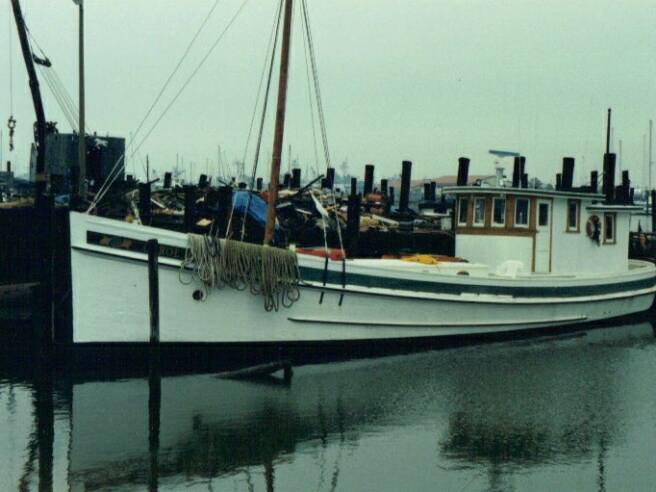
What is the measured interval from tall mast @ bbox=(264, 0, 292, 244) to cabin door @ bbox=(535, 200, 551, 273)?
7744mm

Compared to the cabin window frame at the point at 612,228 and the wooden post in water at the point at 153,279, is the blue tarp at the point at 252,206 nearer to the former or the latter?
the wooden post in water at the point at 153,279

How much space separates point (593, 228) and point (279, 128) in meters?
10.2

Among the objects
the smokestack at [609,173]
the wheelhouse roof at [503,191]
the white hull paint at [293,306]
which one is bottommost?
the white hull paint at [293,306]

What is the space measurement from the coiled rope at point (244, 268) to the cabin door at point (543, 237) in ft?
25.7

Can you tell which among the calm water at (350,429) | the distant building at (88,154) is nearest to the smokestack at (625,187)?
the calm water at (350,429)

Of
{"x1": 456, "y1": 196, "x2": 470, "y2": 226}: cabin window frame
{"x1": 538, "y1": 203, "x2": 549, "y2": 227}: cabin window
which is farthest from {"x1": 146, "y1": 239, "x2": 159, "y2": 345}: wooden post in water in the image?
{"x1": 538, "y1": 203, "x2": 549, "y2": 227}: cabin window

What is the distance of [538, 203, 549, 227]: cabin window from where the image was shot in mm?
24750

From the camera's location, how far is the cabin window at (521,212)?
80.6 ft

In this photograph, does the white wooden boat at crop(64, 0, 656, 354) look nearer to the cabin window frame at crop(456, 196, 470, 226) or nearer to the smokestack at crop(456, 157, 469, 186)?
the cabin window frame at crop(456, 196, 470, 226)

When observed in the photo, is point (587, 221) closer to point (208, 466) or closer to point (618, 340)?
point (618, 340)

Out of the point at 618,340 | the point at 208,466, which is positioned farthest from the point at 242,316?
the point at 618,340

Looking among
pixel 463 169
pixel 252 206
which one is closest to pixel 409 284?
pixel 252 206

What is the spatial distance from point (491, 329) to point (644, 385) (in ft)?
16.4

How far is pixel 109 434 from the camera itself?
48.5 ft
